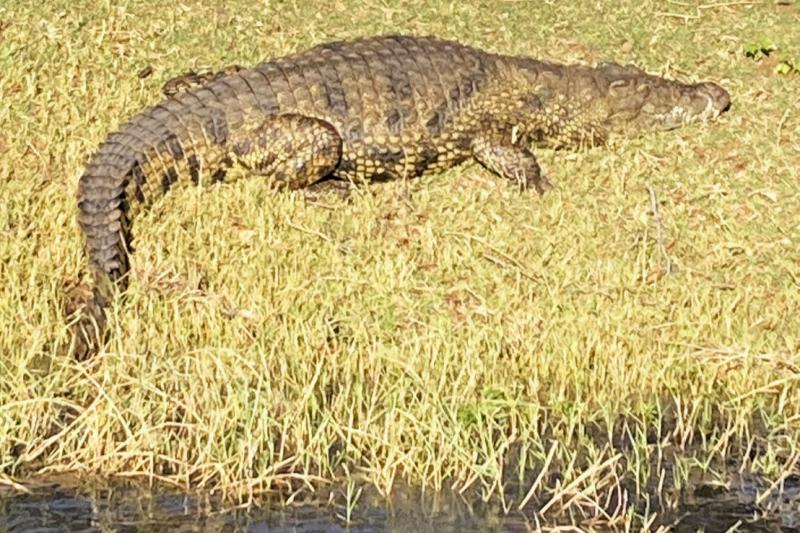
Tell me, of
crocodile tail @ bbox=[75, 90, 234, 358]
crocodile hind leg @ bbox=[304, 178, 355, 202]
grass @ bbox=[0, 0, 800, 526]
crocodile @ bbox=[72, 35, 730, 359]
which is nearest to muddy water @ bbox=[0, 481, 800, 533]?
grass @ bbox=[0, 0, 800, 526]

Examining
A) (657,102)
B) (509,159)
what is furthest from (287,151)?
(657,102)

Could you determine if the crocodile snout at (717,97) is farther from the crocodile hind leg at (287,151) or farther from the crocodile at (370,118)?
the crocodile hind leg at (287,151)

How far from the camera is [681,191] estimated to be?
9352 millimetres

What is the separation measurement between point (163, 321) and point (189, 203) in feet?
4.20

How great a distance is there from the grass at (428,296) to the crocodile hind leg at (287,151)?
23 centimetres

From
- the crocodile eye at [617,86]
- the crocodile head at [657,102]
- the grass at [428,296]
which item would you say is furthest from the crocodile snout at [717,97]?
the crocodile eye at [617,86]

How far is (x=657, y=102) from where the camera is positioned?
1027 centimetres

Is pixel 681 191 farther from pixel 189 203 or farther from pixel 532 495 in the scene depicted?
pixel 532 495

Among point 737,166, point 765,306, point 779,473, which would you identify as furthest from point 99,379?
point 737,166

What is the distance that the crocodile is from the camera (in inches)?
363

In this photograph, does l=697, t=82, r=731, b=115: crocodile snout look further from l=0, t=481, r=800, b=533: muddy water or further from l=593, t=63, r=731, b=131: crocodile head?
l=0, t=481, r=800, b=533: muddy water

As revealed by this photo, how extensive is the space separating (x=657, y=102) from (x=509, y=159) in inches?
47.5

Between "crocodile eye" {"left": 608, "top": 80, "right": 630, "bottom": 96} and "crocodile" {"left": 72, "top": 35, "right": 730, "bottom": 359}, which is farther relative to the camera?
"crocodile eye" {"left": 608, "top": 80, "right": 630, "bottom": 96}

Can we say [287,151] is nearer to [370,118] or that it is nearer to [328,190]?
[328,190]
